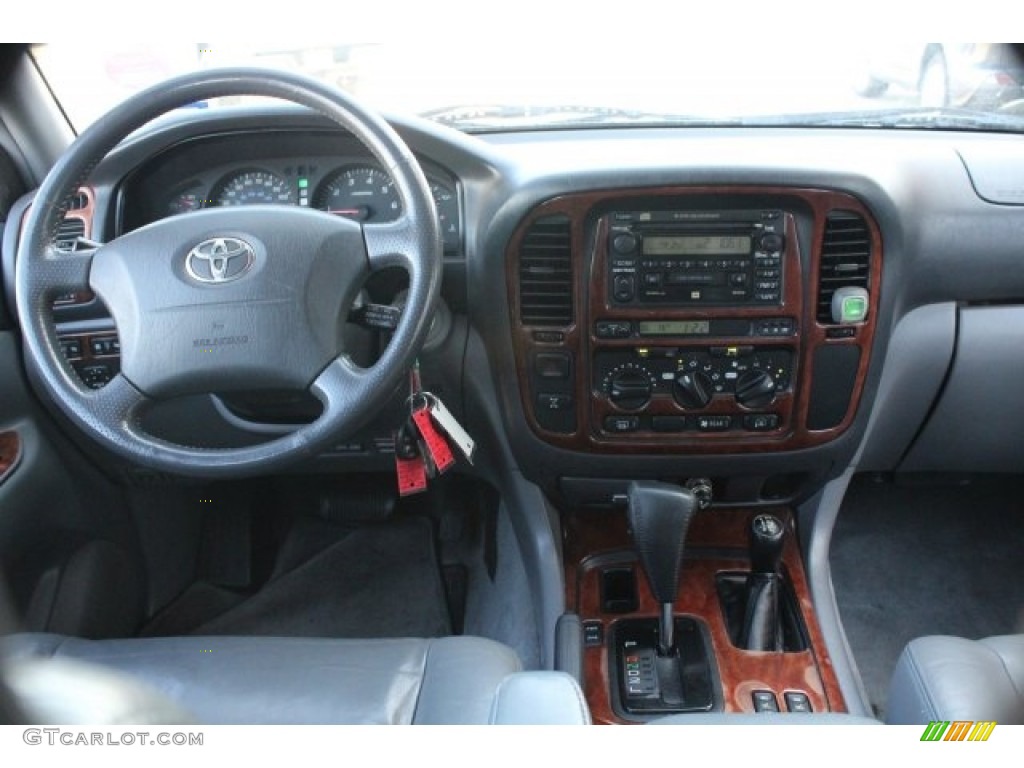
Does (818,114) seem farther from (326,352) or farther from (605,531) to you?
(326,352)

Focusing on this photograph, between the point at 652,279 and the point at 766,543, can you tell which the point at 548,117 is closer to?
the point at 652,279

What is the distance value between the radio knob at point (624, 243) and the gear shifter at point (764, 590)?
0.64 meters

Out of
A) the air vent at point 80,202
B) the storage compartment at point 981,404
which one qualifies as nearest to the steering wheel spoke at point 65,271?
the air vent at point 80,202

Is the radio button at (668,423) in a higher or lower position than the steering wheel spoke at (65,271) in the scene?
lower

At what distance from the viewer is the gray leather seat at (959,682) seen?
41.5 inches

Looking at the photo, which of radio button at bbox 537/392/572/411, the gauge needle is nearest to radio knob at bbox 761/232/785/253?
radio button at bbox 537/392/572/411

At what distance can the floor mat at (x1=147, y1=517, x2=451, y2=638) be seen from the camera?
2.13m

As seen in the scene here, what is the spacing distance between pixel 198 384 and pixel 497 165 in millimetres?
662

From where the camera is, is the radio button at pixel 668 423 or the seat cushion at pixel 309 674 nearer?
the seat cushion at pixel 309 674

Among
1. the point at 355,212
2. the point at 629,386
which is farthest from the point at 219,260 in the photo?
the point at 629,386

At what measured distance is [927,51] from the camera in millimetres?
1710

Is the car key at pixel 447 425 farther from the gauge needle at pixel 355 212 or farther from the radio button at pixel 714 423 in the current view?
the radio button at pixel 714 423

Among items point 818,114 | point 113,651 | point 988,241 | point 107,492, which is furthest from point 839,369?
point 107,492

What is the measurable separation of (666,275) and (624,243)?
0.10 meters
